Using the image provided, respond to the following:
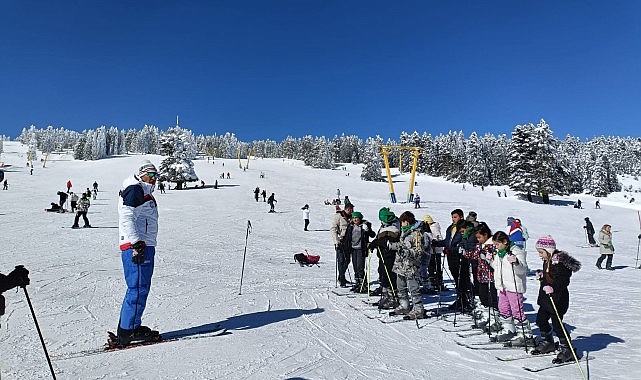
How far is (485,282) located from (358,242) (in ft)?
10.4

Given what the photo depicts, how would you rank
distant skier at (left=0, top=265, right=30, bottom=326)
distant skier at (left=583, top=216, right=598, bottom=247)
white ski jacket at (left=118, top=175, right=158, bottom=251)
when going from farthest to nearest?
distant skier at (left=583, top=216, right=598, bottom=247)
white ski jacket at (left=118, top=175, right=158, bottom=251)
distant skier at (left=0, top=265, right=30, bottom=326)

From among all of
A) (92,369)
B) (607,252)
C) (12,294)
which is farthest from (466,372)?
(607,252)

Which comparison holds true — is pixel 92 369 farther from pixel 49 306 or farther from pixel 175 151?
pixel 175 151

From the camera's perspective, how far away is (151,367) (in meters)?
4.66

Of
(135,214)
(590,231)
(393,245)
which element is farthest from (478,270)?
(590,231)

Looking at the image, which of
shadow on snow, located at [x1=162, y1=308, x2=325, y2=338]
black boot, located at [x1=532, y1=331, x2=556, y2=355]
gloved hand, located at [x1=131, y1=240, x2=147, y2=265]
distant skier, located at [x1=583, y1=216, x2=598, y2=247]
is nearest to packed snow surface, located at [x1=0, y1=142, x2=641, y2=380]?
shadow on snow, located at [x1=162, y1=308, x2=325, y2=338]

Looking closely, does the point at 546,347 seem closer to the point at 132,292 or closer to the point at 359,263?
the point at 359,263

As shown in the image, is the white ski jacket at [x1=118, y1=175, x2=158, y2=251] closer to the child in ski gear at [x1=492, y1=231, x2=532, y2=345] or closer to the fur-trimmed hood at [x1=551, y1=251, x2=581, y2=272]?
the child in ski gear at [x1=492, y1=231, x2=532, y2=345]

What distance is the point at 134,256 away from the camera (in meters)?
5.25

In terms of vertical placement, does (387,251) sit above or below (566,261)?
below

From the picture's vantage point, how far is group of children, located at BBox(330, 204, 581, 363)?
18.2 feet

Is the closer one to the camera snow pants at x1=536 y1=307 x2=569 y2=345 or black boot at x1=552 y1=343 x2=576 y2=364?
black boot at x1=552 y1=343 x2=576 y2=364

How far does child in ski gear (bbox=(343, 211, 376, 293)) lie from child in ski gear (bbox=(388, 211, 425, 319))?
194 cm

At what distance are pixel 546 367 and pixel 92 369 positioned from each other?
17.3 feet
